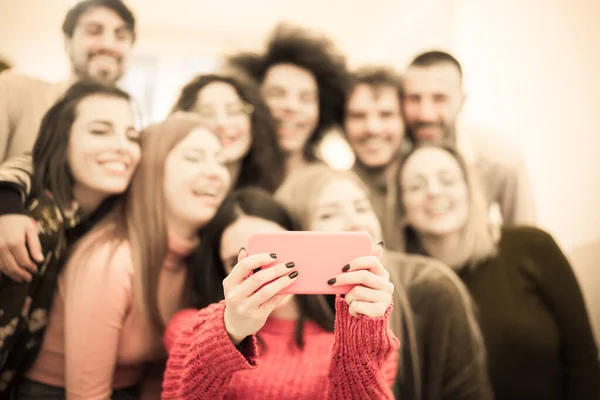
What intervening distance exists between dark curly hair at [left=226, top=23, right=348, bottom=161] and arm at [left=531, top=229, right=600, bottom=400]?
2.35 feet

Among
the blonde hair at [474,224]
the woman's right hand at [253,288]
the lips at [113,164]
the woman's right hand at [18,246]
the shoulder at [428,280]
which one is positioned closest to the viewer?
the woman's right hand at [253,288]

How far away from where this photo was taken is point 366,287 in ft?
1.79

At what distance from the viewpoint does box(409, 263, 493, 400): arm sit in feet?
3.07

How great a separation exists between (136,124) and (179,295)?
0.42 meters

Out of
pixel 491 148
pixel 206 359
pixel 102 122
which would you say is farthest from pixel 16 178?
pixel 491 148

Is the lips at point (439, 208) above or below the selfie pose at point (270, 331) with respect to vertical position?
above

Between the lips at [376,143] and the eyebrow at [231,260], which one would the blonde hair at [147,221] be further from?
the lips at [376,143]

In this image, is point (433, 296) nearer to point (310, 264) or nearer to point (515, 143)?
point (310, 264)

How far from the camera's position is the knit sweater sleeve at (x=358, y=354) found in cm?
57

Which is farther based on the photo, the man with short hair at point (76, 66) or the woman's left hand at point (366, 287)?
the man with short hair at point (76, 66)

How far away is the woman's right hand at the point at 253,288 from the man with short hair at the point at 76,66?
668mm

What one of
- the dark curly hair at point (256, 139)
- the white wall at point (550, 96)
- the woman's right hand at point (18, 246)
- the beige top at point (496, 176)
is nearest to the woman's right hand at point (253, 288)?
the woman's right hand at point (18, 246)

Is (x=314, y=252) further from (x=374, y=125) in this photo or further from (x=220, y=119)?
(x=374, y=125)

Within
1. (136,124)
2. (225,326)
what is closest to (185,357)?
(225,326)
